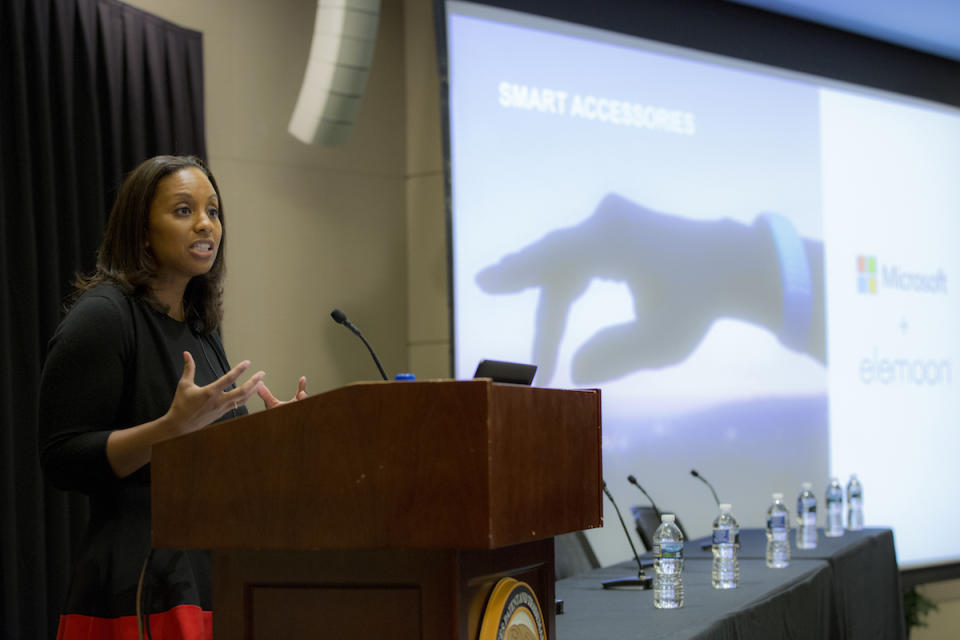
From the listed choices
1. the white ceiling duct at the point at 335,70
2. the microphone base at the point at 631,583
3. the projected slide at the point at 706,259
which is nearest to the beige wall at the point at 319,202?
the white ceiling duct at the point at 335,70

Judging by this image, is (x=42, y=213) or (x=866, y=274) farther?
(x=866, y=274)

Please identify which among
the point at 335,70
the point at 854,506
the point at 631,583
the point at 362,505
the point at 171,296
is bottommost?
the point at 854,506

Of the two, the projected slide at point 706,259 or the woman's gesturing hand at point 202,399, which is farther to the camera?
the projected slide at point 706,259

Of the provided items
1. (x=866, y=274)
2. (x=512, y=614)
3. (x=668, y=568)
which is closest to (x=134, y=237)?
(x=512, y=614)

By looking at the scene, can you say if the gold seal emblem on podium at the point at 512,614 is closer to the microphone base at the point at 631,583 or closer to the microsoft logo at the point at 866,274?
the microphone base at the point at 631,583

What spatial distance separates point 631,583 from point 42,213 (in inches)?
85.3

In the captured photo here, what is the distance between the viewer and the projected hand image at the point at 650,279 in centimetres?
474

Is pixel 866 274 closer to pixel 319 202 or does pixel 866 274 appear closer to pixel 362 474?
pixel 319 202

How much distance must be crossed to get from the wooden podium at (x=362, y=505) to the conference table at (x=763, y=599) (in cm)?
96

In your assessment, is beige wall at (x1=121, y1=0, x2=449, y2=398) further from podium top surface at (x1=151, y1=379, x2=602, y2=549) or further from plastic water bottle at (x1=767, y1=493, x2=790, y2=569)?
podium top surface at (x1=151, y1=379, x2=602, y2=549)

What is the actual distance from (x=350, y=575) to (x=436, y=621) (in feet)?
0.39

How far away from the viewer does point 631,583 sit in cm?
290

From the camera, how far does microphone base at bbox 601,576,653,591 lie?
2.88 metres

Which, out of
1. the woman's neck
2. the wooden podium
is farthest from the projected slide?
the wooden podium
